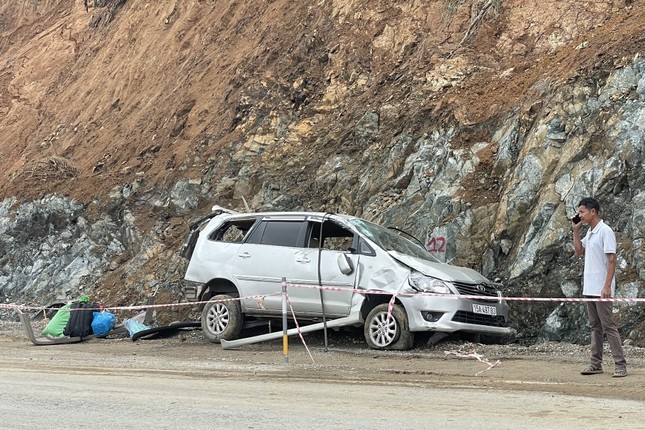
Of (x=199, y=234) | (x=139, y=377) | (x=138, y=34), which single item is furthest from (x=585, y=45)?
(x=138, y=34)

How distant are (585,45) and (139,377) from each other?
10.3 metres

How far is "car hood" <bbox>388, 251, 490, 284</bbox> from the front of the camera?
37.0 feet

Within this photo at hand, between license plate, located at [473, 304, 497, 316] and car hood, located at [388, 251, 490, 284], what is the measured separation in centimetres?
36


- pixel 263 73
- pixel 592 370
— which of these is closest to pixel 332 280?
pixel 592 370

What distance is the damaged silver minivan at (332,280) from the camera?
11242 millimetres

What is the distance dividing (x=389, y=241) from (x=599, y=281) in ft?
13.3

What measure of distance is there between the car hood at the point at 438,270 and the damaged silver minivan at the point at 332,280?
0.01 meters

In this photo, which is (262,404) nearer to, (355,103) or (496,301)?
(496,301)

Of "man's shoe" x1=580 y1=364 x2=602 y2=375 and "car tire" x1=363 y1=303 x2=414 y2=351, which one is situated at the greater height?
"car tire" x1=363 y1=303 x2=414 y2=351

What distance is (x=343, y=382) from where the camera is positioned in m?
8.82

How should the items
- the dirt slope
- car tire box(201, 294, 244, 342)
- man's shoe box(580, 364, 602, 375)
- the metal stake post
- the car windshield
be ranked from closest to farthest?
man's shoe box(580, 364, 602, 375)
the metal stake post
the car windshield
car tire box(201, 294, 244, 342)
the dirt slope

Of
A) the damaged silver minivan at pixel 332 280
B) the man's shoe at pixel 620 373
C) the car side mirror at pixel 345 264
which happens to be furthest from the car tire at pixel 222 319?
the man's shoe at pixel 620 373

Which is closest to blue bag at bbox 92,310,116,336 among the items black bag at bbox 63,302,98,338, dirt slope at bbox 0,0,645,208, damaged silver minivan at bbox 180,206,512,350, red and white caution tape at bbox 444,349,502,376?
black bag at bbox 63,302,98,338

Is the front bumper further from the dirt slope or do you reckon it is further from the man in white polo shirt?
the dirt slope
